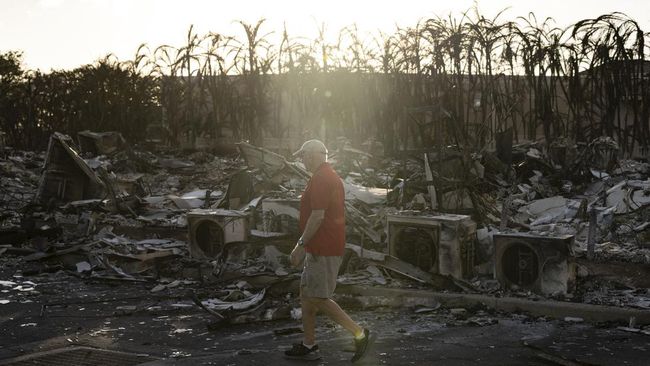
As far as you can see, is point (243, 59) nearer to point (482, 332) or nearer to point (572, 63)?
point (572, 63)

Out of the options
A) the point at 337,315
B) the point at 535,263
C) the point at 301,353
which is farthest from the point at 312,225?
the point at 535,263

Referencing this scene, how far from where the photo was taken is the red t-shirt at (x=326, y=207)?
5324mm

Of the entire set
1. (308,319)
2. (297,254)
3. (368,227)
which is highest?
(297,254)

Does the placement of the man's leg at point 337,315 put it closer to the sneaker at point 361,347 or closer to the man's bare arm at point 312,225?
the sneaker at point 361,347

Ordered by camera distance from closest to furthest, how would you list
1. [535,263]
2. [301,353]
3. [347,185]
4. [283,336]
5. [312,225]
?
[312,225] < [301,353] < [283,336] < [535,263] < [347,185]

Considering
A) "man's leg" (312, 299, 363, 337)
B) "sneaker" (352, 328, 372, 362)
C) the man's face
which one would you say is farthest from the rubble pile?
the man's face

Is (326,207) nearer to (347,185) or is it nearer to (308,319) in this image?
(308,319)

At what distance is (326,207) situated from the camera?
534cm

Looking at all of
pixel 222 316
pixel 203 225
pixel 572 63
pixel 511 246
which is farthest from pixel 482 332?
pixel 572 63

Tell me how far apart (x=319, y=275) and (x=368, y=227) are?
3.98m

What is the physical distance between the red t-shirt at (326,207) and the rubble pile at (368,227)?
1687mm

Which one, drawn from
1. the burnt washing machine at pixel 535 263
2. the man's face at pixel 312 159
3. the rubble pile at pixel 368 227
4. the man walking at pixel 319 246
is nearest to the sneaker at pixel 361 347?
the man walking at pixel 319 246

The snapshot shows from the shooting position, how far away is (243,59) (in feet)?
63.2

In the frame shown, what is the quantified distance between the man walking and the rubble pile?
4.59ft
